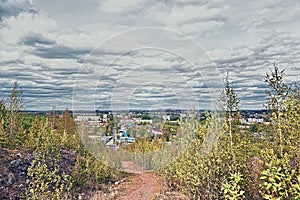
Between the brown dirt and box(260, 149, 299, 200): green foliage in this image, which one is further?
the brown dirt

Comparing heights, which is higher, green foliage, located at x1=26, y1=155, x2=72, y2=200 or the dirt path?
green foliage, located at x1=26, y1=155, x2=72, y2=200

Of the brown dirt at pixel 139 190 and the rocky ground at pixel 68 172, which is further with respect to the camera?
the brown dirt at pixel 139 190

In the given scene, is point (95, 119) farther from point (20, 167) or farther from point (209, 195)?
point (209, 195)

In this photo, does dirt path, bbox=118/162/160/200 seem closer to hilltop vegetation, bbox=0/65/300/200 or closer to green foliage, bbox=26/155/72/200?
hilltop vegetation, bbox=0/65/300/200

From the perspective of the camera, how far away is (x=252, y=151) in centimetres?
1054

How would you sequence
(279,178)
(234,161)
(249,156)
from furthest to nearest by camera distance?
(249,156) → (234,161) → (279,178)

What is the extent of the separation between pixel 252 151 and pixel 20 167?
14.6m

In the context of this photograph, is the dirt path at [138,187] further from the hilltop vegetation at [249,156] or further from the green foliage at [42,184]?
the hilltop vegetation at [249,156]

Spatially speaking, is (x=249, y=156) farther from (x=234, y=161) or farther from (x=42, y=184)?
(x=42, y=184)

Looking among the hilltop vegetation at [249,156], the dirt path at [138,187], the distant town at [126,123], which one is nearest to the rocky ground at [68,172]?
the dirt path at [138,187]

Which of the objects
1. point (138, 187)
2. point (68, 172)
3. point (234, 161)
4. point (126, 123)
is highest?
point (126, 123)

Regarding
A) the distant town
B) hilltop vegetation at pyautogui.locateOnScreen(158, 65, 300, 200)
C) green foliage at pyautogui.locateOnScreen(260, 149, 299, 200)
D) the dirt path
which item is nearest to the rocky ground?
the dirt path

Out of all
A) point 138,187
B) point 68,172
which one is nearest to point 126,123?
point 68,172

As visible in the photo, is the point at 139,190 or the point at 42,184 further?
the point at 139,190
